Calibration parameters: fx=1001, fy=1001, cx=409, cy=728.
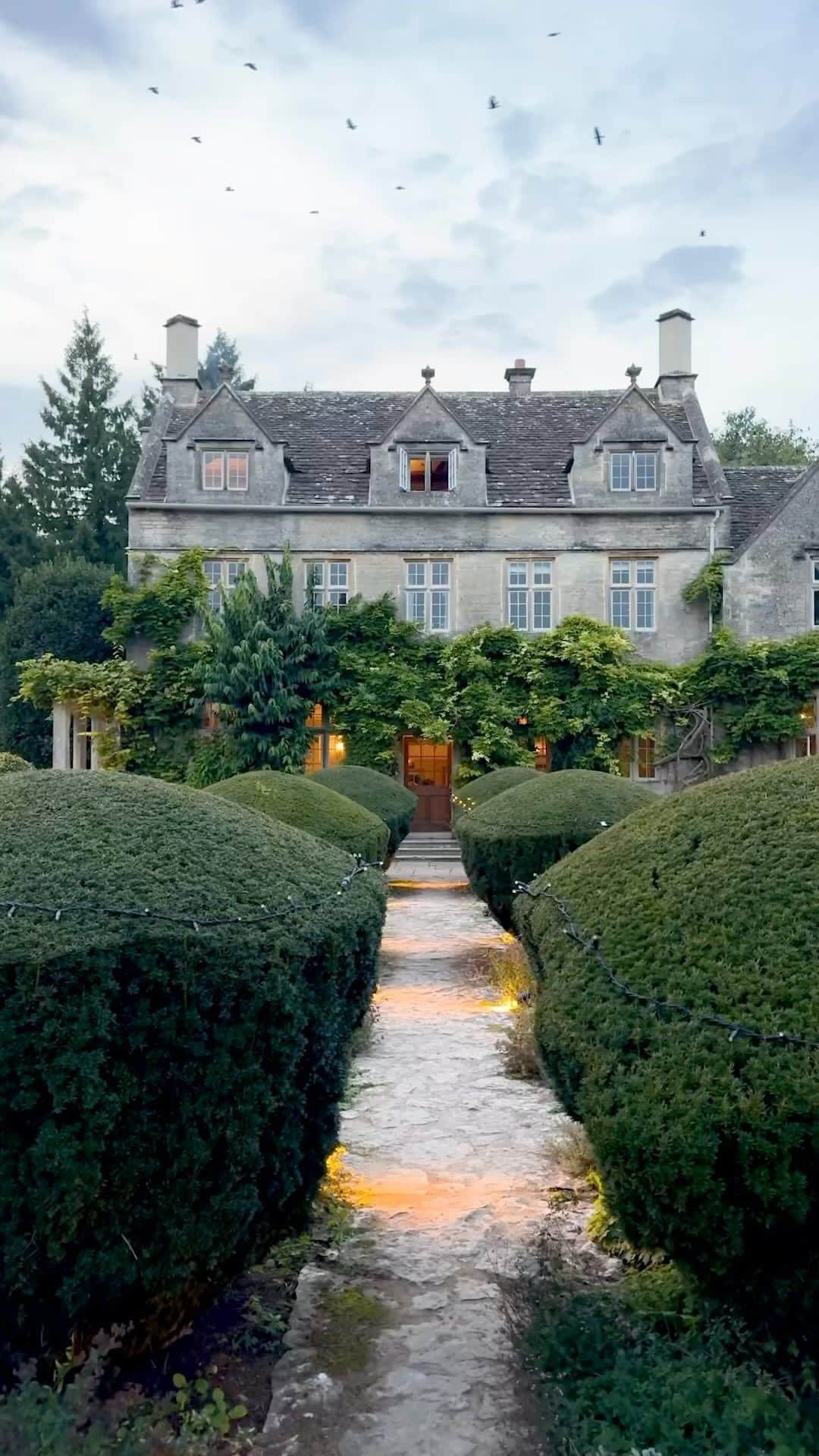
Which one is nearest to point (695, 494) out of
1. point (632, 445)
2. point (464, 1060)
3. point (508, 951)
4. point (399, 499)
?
point (632, 445)

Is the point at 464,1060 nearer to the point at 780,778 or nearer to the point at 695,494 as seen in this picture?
the point at 780,778

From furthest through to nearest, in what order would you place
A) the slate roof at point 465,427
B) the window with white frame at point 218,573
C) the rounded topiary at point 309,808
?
1. the slate roof at point 465,427
2. the window with white frame at point 218,573
3. the rounded topiary at point 309,808

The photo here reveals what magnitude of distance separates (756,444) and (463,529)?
85.9 feet

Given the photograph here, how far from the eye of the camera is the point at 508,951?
10539 mm

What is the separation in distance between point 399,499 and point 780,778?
2319cm

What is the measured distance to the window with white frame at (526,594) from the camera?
2617cm

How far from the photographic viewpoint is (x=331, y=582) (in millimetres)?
26234

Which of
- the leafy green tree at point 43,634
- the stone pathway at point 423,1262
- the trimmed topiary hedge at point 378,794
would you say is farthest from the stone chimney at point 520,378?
the stone pathway at point 423,1262

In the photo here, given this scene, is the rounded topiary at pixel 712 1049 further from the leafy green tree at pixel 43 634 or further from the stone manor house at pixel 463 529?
the leafy green tree at pixel 43 634

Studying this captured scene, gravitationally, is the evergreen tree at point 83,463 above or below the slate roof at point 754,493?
above

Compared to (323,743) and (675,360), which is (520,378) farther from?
(323,743)

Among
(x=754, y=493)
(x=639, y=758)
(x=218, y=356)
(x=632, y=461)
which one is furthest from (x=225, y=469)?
(x=218, y=356)

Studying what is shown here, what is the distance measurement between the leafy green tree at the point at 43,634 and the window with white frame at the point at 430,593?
11379mm

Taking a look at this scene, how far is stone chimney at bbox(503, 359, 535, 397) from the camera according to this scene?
2969 centimetres
